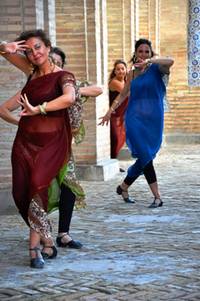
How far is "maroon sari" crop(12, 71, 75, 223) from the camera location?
5.09 meters

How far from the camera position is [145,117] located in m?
7.73

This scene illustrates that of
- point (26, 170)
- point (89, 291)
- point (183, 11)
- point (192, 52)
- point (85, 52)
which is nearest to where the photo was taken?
point (89, 291)

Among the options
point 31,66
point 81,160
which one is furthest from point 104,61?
point 31,66

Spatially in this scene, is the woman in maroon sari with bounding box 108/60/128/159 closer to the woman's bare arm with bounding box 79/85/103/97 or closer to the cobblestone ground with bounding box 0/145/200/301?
the cobblestone ground with bounding box 0/145/200/301

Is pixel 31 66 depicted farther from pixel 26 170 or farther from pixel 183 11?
pixel 183 11

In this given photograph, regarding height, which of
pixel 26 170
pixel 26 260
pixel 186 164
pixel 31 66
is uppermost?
pixel 31 66

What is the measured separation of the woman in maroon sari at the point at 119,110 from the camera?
11625 millimetres

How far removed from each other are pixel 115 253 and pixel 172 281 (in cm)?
91

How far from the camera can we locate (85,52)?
10484mm

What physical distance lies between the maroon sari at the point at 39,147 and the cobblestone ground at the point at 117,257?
0.54 metres

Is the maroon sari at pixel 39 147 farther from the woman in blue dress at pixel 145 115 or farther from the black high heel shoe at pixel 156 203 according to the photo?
the black high heel shoe at pixel 156 203

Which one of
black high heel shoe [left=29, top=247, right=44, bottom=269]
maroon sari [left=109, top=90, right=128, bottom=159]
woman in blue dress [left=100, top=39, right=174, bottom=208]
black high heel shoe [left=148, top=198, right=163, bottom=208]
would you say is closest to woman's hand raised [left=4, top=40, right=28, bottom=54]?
black high heel shoe [left=29, top=247, right=44, bottom=269]

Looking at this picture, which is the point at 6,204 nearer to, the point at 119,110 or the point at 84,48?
the point at 84,48

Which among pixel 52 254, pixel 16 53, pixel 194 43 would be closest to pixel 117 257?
pixel 52 254
